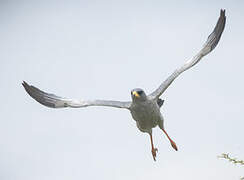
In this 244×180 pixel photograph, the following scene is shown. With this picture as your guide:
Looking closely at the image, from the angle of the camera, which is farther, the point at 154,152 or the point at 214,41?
the point at 214,41

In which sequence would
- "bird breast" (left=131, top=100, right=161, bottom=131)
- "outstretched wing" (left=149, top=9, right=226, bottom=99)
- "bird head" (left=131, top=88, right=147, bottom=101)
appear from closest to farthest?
1. "bird head" (left=131, top=88, right=147, bottom=101)
2. "bird breast" (left=131, top=100, right=161, bottom=131)
3. "outstretched wing" (left=149, top=9, right=226, bottom=99)

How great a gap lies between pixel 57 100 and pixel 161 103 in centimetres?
353

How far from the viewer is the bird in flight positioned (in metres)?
11.6

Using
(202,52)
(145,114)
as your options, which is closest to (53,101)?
(145,114)

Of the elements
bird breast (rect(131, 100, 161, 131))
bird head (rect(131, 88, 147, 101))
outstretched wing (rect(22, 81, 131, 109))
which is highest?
outstretched wing (rect(22, 81, 131, 109))

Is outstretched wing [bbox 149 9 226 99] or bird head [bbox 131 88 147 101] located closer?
bird head [bbox 131 88 147 101]

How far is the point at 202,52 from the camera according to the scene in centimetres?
1346

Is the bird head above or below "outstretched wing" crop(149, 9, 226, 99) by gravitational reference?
below

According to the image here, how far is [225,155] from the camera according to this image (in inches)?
283

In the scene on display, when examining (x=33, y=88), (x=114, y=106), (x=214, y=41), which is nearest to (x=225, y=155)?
(x=114, y=106)

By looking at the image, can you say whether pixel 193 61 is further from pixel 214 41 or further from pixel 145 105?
pixel 145 105

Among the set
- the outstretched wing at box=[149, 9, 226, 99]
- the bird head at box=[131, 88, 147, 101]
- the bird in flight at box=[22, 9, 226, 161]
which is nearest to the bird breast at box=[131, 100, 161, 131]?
the bird in flight at box=[22, 9, 226, 161]

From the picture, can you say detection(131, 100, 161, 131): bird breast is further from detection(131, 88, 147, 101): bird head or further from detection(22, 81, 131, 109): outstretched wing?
detection(22, 81, 131, 109): outstretched wing

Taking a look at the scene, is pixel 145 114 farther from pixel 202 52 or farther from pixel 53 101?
pixel 53 101
